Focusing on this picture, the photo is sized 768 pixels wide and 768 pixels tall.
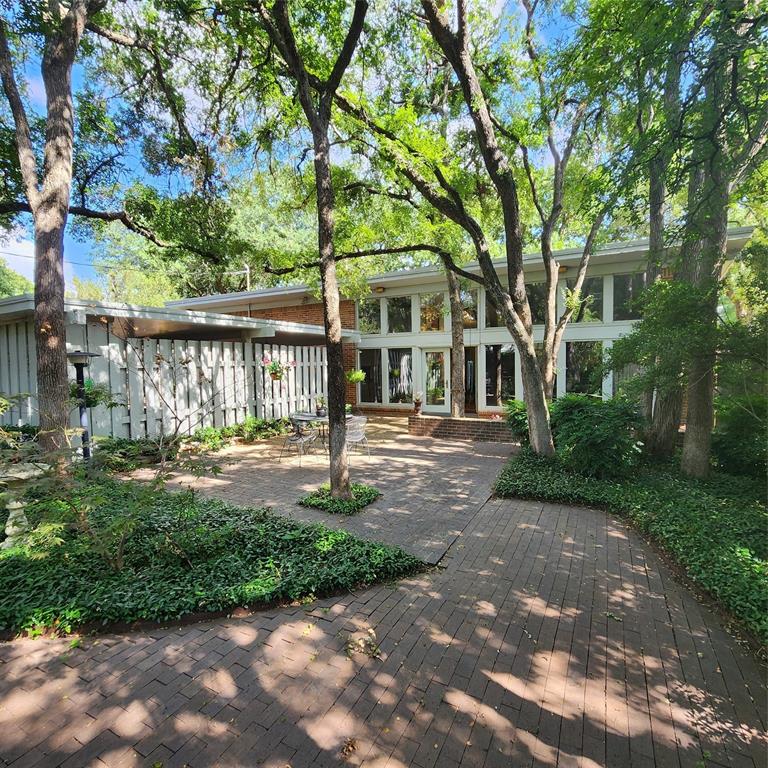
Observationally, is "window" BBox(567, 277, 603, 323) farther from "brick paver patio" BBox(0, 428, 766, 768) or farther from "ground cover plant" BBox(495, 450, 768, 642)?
"brick paver patio" BBox(0, 428, 766, 768)

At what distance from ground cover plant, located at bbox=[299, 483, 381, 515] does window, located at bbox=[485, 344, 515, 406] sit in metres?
8.18

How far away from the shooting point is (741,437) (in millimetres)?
6574

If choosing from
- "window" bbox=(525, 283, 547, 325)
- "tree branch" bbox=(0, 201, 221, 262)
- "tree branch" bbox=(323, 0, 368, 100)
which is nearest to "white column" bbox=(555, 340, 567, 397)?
"window" bbox=(525, 283, 547, 325)

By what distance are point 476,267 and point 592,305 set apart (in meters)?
3.69

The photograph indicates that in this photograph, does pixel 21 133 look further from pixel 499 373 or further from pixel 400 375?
pixel 499 373

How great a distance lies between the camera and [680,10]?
4320mm

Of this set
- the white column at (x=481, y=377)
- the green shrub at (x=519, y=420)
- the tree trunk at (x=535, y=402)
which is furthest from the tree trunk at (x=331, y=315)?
the white column at (x=481, y=377)

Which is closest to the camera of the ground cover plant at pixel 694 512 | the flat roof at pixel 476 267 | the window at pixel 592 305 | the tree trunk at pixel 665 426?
the ground cover plant at pixel 694 512

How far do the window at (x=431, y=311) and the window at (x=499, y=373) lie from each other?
2.10 metres

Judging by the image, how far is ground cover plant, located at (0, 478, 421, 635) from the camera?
10.2 feet

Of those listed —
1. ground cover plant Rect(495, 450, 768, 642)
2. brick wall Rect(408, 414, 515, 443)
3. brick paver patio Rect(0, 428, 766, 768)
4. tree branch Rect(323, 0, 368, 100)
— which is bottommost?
brick paver patio Rect(0, 428, 766, 768)

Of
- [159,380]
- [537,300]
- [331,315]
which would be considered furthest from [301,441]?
[537,300]

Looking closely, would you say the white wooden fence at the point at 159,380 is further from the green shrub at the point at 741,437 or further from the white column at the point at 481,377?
the green shrub at the point at 741,437

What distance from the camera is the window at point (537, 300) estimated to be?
1249 centimetres
